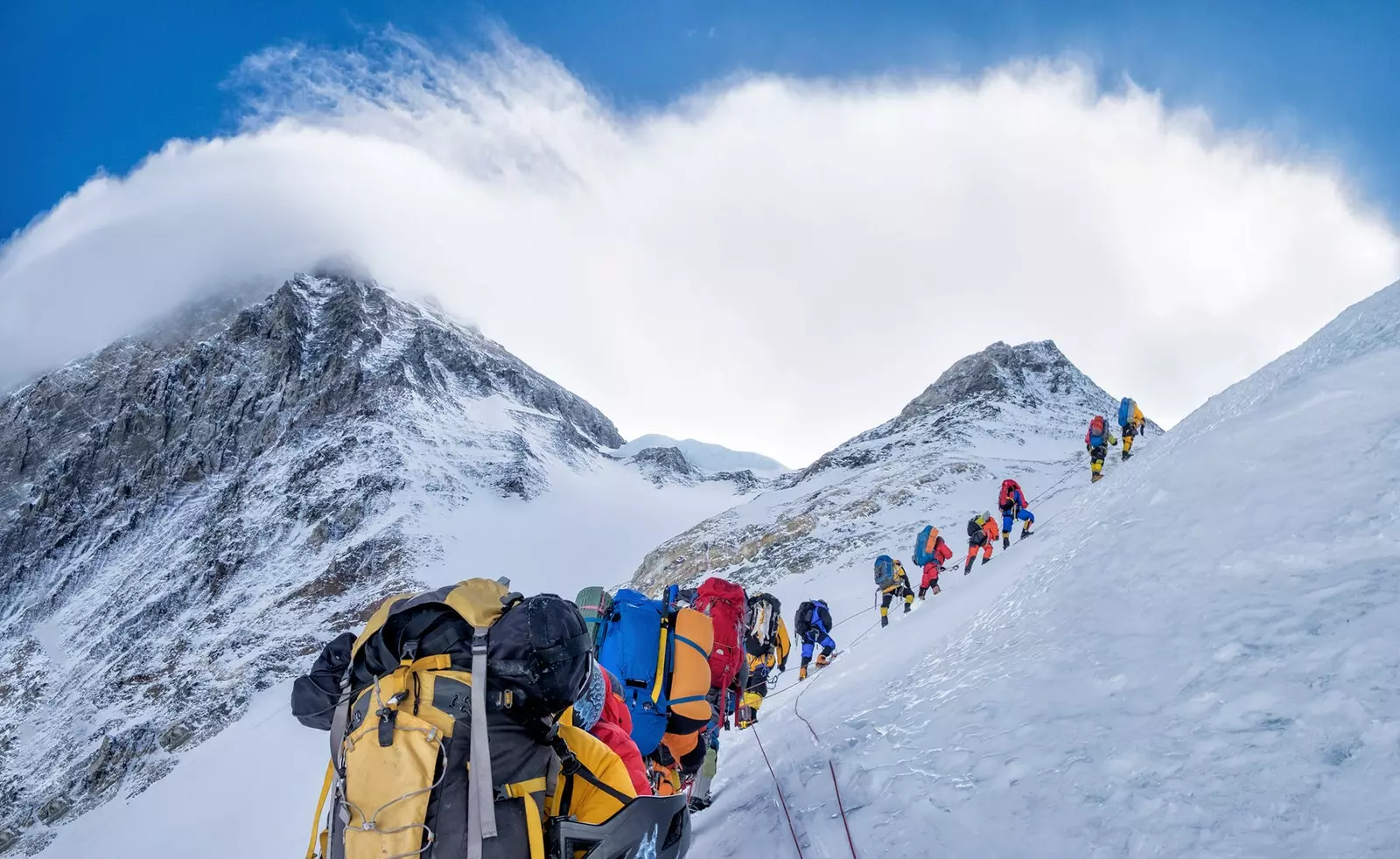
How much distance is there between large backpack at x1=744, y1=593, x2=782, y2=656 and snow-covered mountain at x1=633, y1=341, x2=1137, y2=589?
48.2 feet

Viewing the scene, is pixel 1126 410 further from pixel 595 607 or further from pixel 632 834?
pixel 632 834

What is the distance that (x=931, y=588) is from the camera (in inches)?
640

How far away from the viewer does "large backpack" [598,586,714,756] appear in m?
5.27

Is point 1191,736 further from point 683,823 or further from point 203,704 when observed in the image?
point 203,704

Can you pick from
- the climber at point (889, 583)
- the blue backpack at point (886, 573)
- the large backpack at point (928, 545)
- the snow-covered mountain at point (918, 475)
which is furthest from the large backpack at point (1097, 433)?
the blue backpack at point (886, 573)

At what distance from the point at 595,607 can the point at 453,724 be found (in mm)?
3070

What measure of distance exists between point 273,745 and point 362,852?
31.8 meters

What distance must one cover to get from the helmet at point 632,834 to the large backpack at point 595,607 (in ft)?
8.10

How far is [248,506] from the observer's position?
68.5 metres

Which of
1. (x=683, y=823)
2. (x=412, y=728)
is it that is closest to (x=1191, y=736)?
(x=683, y=823)

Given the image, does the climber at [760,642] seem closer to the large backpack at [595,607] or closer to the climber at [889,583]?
the large backpack at [595,607]

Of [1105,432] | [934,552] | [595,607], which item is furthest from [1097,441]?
[595,607]

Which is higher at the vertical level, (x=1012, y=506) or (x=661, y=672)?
(x=661, y=672)

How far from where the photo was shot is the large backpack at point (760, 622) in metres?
9.82
